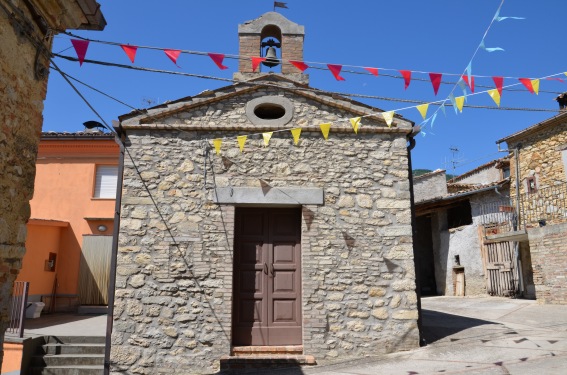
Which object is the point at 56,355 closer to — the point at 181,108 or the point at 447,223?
the point at 181,108

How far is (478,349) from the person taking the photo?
6.51 metres

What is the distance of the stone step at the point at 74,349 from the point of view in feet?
27.1

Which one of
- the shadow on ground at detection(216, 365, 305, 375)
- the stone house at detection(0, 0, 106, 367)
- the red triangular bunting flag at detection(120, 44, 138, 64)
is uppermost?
the red triangular bunting flag at detection(120, 44, 138, 64)

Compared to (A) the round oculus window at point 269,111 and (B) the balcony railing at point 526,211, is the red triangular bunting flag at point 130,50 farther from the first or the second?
(B) the balcony railing at point 526,211

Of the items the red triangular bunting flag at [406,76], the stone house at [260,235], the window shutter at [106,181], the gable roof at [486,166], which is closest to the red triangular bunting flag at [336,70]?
the red triangular bunting flag at [406,76]

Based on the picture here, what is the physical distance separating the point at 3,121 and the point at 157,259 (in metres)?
3.92

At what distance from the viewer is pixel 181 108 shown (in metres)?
7.73

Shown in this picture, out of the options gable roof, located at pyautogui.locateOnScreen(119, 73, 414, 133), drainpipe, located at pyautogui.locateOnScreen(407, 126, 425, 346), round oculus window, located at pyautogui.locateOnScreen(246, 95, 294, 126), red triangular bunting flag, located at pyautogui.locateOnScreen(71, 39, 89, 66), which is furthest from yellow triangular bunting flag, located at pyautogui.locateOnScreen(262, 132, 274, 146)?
red triangular bunting flag, located at pyautogui.locateOnScreen(71, 39, 89, 66)

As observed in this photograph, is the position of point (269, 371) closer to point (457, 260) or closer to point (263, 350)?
point (263, 350)

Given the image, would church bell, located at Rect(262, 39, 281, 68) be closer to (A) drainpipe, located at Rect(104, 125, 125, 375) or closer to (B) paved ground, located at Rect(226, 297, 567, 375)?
(A) drainpipe, located at Rect(104, 125, 125, 375)

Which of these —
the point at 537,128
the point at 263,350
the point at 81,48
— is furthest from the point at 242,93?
the point at 537,128

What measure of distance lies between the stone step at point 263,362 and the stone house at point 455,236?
10459mm

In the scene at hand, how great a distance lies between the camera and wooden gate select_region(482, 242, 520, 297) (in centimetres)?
1515

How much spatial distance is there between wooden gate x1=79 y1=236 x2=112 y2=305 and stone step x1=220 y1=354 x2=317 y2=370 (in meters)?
7.18
